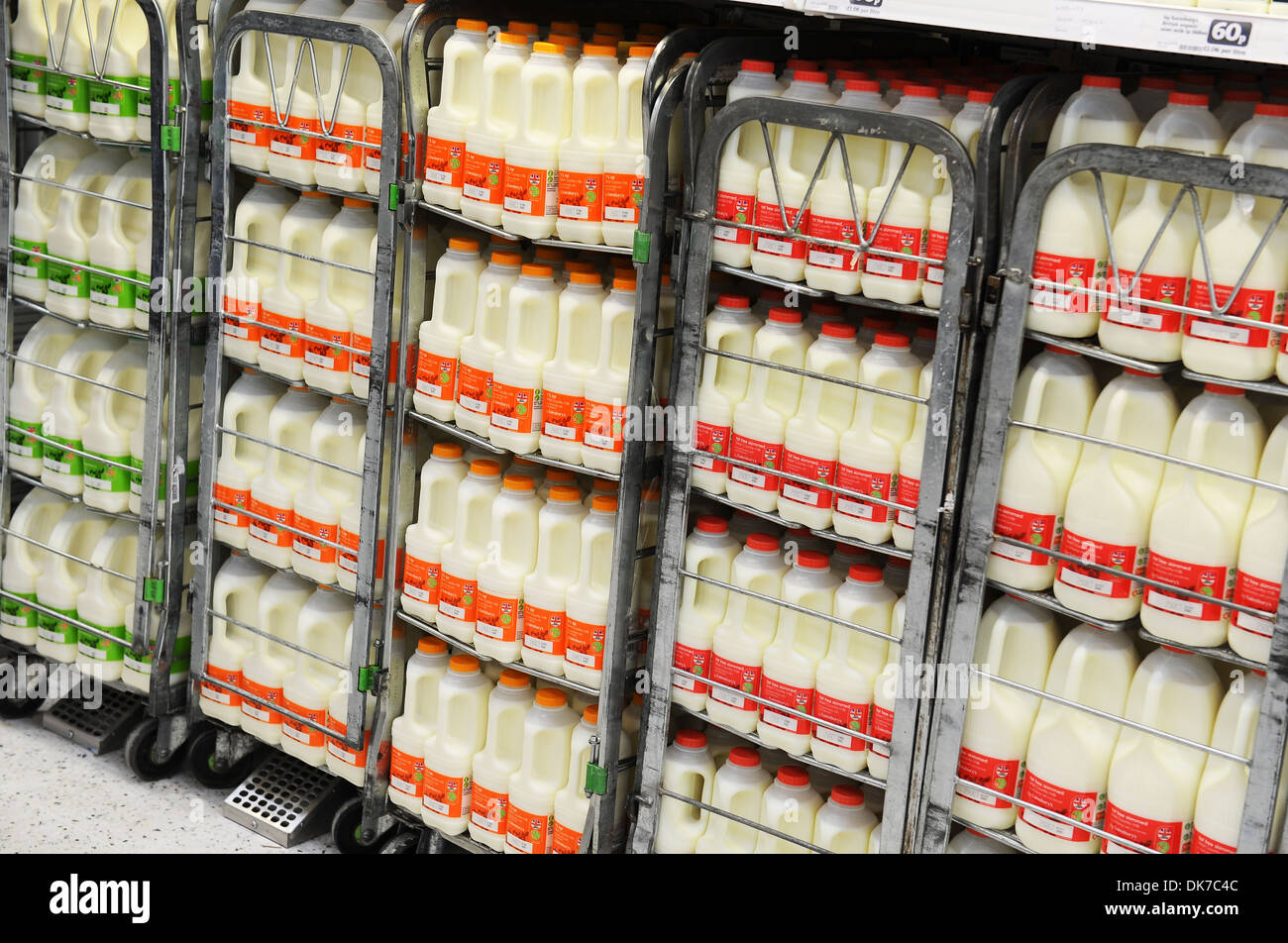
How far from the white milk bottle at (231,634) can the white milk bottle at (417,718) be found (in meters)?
0.64

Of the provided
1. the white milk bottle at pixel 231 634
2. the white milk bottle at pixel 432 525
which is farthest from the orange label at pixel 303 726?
the white milk bottle at pixel 432 525

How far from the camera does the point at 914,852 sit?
3023 mm

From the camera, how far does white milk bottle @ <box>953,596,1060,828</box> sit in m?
2.91

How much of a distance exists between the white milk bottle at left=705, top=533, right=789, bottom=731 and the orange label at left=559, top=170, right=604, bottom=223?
0.83m

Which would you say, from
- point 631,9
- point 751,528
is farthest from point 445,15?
point 751,528

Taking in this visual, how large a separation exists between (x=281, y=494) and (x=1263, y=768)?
265 centimetres

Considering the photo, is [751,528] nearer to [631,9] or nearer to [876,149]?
[876,149]

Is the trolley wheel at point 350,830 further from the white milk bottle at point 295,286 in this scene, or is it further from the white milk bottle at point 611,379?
the white milk bottle at point 611,379

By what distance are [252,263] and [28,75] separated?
3.12 feet

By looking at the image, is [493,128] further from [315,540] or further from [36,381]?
[36,381]

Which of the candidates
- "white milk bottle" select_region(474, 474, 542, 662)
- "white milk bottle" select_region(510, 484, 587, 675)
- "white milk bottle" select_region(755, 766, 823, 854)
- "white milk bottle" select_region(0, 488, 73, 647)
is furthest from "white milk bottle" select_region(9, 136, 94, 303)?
"white milk bottle" select_region(755, 766, 823, 854)

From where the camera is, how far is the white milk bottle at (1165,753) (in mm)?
2713

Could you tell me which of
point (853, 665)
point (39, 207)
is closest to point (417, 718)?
point (853, 665)
